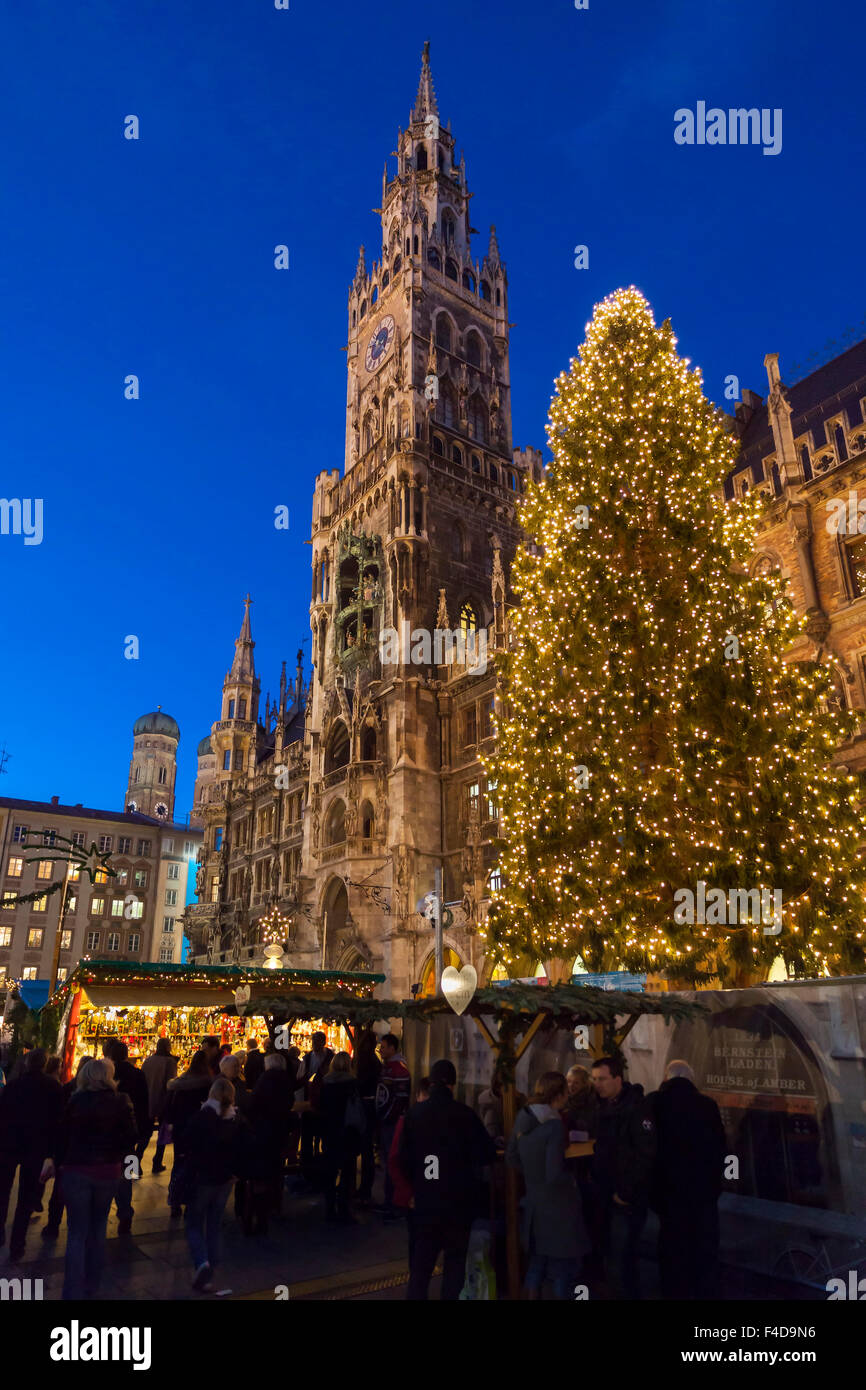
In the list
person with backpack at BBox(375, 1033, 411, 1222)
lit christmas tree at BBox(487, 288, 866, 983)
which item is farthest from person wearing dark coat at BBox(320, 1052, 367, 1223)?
lit christmas tree at BBox(487, 288, 866, 983)

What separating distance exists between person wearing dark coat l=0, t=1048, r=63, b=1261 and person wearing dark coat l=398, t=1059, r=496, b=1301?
454 cm

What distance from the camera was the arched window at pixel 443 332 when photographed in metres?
47.6

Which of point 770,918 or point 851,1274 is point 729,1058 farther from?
point 770,918

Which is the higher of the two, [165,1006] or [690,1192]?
[165,1006]

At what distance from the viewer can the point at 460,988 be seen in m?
8.66

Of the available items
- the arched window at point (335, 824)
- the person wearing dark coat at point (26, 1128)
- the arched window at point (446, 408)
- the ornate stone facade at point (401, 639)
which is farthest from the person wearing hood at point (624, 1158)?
the arched window at point (446, 408)

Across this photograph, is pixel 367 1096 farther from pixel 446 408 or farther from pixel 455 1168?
pixel 446 408

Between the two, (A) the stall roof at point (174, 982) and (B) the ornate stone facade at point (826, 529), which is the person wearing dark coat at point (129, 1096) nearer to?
(A) the stall roof at point (174, 982)

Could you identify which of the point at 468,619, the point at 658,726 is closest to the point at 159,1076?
the point at 658,726

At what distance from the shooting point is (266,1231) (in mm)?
10414

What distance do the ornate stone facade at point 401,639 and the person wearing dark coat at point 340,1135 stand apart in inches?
Answer: 649

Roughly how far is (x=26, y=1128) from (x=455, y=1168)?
5271mm

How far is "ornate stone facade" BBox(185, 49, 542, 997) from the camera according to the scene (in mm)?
35031

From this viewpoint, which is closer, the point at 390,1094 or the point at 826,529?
the point at 390,1094
